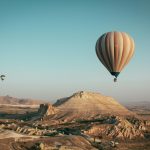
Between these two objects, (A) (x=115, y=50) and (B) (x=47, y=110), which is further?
(B) (x=47, y=110)

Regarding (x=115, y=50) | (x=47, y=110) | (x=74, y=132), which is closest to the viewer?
(x=115, y=50)

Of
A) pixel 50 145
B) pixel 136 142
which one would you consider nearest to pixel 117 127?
pixel 136 142

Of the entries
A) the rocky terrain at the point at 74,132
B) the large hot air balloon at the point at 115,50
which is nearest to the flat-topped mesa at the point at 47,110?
the rocky terrain at the point at 74,132

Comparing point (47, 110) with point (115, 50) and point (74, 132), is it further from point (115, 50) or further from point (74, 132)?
point (115, 50)

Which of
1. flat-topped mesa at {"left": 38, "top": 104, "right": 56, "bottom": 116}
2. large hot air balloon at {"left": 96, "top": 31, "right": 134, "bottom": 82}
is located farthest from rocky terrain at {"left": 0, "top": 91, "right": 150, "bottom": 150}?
large hot air balloon at {"left": 96, "top": 31, "right": 134, "bottom": 82}

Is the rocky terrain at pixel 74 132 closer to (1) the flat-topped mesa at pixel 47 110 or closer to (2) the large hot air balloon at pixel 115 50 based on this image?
(1) the flat-topped mesa at pixel 47 110

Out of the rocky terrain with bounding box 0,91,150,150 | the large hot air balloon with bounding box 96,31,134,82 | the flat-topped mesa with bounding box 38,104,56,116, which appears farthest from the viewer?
the flat-topped mesa with bounding box 38,104,56,116

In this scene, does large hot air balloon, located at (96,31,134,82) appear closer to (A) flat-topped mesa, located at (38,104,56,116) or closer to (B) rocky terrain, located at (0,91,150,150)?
(B) rocky terrain, located at (0,91,150,150)

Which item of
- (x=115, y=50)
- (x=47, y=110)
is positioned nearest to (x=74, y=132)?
(x=115, y=50)
